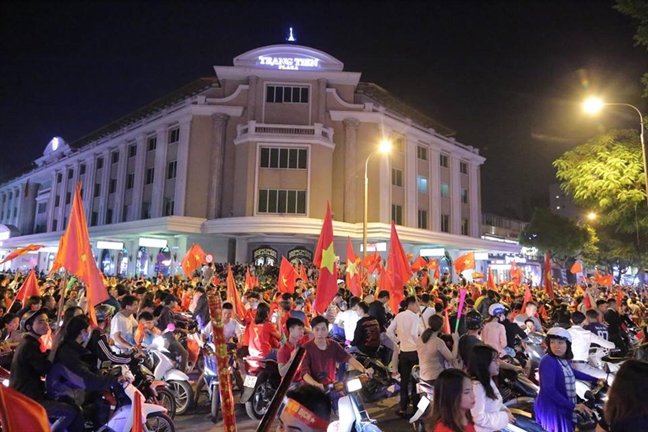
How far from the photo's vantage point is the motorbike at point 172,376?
711 cm

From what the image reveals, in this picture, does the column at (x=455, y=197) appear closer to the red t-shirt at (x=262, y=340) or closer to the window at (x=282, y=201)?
the window at (x=282, y=201)

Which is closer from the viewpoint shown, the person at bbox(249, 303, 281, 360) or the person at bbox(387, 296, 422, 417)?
the person at bbox(249, 303, 281, 360)

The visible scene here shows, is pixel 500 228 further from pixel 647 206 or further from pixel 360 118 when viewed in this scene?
pixel 647 206

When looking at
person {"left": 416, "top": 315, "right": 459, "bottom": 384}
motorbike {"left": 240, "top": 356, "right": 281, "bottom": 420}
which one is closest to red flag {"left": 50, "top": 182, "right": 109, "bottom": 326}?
motorbike {"left": 240, "top": 356, "right": 281, "bottom": 420}

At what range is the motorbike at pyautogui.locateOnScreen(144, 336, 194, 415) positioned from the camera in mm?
7109

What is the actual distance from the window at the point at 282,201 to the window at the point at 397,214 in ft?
25.1

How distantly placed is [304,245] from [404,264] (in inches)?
863

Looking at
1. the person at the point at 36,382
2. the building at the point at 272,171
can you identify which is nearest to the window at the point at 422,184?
the building at the point at 272,171

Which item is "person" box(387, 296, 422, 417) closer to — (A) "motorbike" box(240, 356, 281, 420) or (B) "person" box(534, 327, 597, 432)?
(A) "motorbike" box(240, 356, 281, 420)

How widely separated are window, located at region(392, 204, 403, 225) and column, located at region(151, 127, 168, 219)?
17.6 m

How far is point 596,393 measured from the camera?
5.84 meters

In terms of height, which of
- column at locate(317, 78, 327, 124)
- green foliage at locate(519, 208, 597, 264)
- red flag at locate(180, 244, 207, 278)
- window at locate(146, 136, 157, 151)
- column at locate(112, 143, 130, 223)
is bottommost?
red flag at locate(180, 244, 207, 278)

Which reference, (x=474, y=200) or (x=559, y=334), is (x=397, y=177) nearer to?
(x=474, y=200)

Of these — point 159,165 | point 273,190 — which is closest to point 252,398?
point 273,190
